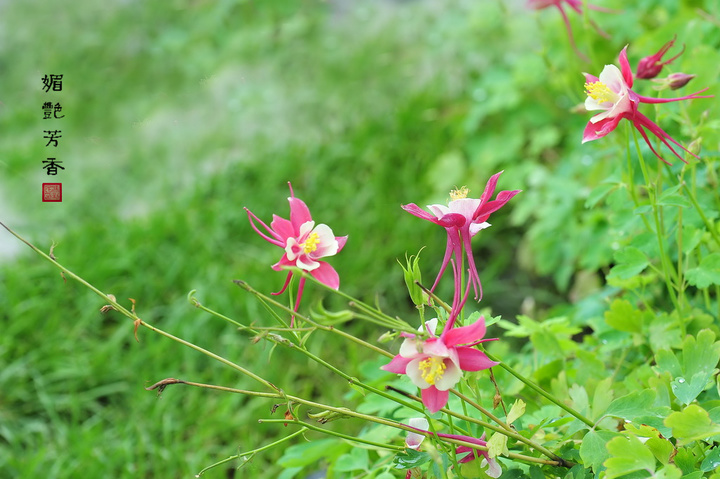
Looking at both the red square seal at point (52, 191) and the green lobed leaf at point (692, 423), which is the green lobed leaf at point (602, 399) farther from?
the red square seal at point (52, 191)

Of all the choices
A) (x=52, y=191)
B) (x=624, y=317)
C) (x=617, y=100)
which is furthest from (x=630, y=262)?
(x=52, y=191)

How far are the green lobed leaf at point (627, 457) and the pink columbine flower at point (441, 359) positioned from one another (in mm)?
155

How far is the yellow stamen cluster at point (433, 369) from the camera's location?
2.27ft

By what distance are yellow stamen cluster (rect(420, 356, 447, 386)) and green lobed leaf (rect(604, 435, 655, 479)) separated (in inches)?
7.2

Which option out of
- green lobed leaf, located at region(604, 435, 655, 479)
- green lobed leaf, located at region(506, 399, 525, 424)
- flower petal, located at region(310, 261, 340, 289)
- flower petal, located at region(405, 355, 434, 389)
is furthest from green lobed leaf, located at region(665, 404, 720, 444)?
flower petal, located at region(310, 261, 340, 289)

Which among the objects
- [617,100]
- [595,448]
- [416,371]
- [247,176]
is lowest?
[247,176]

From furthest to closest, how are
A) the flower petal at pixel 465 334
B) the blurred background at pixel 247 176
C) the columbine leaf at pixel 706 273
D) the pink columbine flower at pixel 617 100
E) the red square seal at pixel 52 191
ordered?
the red square seal at pixel 52 191
the blurred background at pixel 247 176
the columbine leaf at pixel 706 273
the pink columbine flower at pixel 617 100
the flower petal at pixel 465 334

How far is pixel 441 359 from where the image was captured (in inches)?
27.4

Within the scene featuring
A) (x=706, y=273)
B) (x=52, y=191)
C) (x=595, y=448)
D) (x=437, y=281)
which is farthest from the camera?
(x=52, y=191)

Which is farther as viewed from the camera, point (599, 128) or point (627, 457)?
point (599, 128)

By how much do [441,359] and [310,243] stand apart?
0.60 feet

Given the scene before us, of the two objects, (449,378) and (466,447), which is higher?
(449,378)

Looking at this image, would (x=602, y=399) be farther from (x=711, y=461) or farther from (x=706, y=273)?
(x=706, y=273)

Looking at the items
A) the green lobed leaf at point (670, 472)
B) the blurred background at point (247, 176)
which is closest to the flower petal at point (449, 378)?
the green lobed leaf at point (670, 472)
